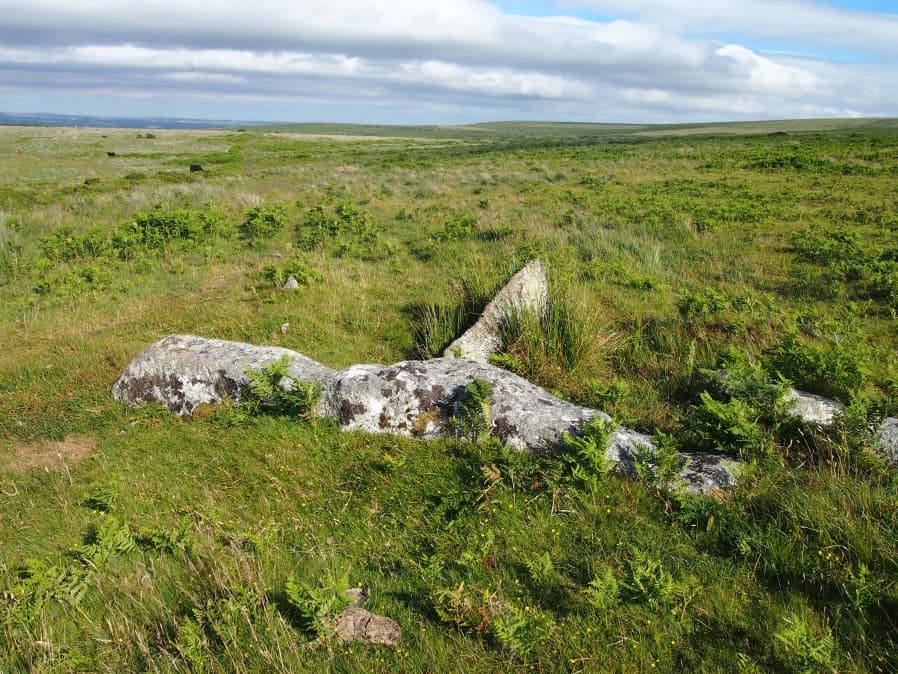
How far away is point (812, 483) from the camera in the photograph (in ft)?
12.0

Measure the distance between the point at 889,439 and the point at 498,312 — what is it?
4.39 metres

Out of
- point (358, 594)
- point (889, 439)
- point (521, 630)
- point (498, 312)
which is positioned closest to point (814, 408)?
point (889, 439)

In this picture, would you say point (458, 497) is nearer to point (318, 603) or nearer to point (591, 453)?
point (591, 453)

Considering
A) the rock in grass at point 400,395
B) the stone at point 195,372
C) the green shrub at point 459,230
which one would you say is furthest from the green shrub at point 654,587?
the green shrub at point 459,230

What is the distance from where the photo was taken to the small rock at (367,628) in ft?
9.28

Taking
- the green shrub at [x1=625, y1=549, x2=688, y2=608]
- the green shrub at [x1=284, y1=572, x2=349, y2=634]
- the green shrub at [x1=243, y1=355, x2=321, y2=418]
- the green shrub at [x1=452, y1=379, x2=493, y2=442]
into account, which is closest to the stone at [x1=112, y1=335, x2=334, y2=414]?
the green shrub at [x1=243, y1=355, x2=321, y2=418]

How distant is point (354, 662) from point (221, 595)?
1.03 metres

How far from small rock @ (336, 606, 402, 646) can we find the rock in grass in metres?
2.03

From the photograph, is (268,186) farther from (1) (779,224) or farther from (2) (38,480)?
(2) (38,480)

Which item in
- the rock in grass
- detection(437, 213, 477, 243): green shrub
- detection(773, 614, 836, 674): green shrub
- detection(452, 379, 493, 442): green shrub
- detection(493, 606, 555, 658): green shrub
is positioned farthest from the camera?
detection(437, 213, 477, 243): green shrub

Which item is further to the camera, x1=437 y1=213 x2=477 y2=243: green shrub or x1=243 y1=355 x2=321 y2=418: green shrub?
x1=437 y1=213 x2=477 y2=243: green shrub

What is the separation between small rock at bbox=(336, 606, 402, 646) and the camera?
9.28 ft

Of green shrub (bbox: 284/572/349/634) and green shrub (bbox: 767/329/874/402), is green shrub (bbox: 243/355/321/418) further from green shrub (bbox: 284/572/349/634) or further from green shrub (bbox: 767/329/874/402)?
green shrub (bbox: 767/329/874/402)

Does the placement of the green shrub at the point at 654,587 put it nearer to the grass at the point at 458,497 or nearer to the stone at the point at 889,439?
the grass at the point at 458,497
